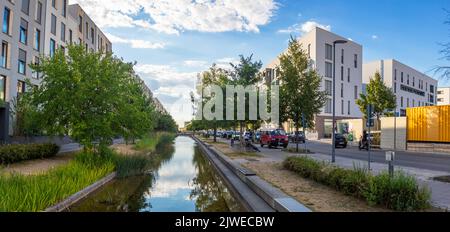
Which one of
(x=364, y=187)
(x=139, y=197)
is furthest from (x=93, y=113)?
(x=364, y=187)

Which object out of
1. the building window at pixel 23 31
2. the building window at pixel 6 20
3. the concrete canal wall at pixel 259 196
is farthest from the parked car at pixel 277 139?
the building window at pixel 6 20

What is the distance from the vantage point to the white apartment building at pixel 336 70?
215 feet

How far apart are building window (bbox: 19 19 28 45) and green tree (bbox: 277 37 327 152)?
74.4 feet

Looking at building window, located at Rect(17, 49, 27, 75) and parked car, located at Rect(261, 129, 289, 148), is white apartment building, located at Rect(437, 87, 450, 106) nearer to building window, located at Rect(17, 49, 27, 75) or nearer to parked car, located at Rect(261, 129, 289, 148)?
parked car, located at Rect(261, 129, 289, 148)

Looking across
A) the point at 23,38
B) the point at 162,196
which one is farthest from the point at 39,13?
the point at 162,196

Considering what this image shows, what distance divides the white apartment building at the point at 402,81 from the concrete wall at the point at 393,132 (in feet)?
147

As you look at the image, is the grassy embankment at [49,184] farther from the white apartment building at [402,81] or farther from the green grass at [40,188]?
the white apartment building at [402,81]

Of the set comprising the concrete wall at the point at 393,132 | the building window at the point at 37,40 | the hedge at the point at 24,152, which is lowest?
the hedge at the point at 24,152

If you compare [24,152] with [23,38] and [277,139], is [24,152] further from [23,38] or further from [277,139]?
[277,139]

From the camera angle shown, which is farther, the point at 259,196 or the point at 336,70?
the point at 336,70

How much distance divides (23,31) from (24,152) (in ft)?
69.0

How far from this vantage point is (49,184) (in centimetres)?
851

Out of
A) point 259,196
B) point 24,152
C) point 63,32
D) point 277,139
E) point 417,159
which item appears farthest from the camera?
point 63,32
